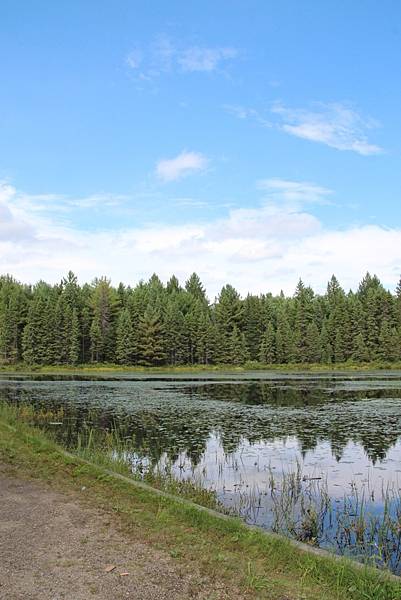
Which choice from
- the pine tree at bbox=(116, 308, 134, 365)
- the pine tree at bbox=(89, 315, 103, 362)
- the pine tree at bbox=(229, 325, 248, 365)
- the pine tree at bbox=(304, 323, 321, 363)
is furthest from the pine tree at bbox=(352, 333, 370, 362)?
the pine tree at bbox=(89, 315, 103, 362)

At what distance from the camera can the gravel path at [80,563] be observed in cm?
623

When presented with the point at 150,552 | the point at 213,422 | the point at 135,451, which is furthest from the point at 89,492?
the point at 213,422

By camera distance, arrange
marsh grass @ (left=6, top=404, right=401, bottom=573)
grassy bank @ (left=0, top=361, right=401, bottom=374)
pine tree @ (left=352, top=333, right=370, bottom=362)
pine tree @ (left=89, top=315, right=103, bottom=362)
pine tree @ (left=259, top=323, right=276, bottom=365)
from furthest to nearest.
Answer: pine tree @ (left=259, top=323, right=276, bottom=365), pine tree @ (left=352, top=333, right=370, bottom=362), pine tree @ (left=89, top=315, right=103, bottom=362), grassy bank @ (left=0, top=361, right=401, bottom=374), marsh grass @ (left=6, top=404, right=401, bottom=573)

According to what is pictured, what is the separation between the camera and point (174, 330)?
101 meters

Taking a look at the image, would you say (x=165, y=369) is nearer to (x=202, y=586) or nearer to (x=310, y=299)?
(x=310, y=299)

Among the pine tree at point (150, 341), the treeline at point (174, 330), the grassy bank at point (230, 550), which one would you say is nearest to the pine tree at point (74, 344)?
the treeline at point (174, 330)

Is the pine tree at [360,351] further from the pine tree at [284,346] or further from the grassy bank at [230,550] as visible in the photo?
the grassy bank at [230,550]

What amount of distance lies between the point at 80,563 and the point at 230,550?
213 cm

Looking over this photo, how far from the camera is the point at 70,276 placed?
117 m

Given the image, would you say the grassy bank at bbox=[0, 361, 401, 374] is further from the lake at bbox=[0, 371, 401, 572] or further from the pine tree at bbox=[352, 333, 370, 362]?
the lake at bbox=[0, 371, 401, 572]

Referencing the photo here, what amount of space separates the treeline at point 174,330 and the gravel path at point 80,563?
8851cm

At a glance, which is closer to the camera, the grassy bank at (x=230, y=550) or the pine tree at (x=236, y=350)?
the grassy bank at (x=230, y=550)

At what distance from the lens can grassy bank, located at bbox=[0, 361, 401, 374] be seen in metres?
92.8

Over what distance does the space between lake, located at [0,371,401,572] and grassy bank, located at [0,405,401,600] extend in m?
1.40
